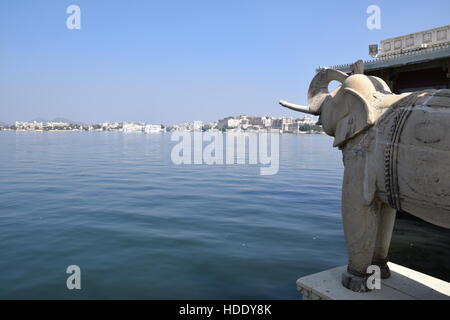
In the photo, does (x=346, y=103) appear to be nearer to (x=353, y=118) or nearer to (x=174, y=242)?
(x=353, y=118)

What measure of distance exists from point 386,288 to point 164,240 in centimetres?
522

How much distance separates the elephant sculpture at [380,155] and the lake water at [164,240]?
76.2 inches

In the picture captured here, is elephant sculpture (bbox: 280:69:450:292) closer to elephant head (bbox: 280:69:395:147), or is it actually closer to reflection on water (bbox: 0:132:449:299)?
elephant head (bbox: 280:69:395:147)

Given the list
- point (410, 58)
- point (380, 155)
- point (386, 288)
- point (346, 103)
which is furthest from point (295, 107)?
point (410, 58)

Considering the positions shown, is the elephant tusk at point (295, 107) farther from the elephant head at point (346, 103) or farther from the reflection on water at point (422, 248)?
the reflection on water at point (422, 248)

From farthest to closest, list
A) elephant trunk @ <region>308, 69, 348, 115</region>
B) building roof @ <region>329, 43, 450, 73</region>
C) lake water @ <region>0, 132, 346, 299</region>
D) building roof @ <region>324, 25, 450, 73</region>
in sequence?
building roof @ <region>324, 25, 450, 73</region> < building roof @ <region>329, 43, 450, 73</region> < lake water @ <region>0, 132, 346, 299</region> < elephant trunk @ <region>308, 69, 348, 115</region>

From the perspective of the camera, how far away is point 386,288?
4402 mm

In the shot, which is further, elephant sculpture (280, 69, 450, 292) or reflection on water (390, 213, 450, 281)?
reflection on water (390, 213, 450, 281)

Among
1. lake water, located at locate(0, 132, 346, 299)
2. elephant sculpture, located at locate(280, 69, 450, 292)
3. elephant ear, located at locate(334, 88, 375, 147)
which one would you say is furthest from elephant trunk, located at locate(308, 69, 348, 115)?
lake water, located at locate(0, 132, 346, 299)

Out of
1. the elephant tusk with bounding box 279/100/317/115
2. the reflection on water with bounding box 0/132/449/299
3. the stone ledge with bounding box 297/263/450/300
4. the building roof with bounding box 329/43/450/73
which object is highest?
the building roof with bounding box 329/43/450/73

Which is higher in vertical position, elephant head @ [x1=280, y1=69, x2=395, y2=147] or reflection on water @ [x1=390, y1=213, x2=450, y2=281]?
elephant head @ [x1=280, y1=69, x2=395, y2=147]

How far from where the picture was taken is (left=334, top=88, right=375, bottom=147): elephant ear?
4.02 metres
